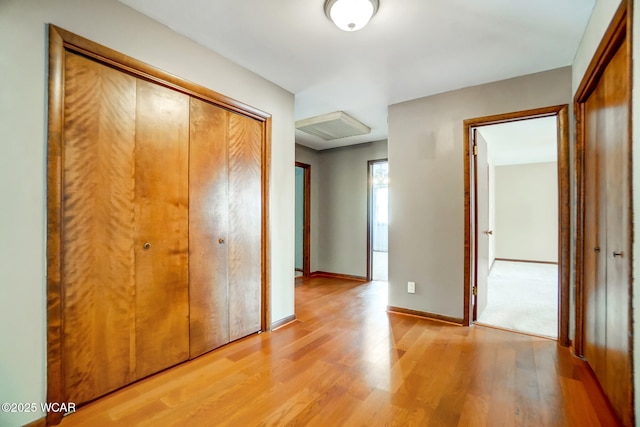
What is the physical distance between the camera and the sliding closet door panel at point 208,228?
7.36 ft

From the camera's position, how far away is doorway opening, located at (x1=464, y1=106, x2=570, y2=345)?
8.29ft

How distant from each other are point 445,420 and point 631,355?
90 cm

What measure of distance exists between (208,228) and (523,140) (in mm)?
5132

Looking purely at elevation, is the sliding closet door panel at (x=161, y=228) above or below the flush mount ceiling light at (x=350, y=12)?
below

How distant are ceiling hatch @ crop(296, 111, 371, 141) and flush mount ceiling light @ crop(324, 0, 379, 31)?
176cm

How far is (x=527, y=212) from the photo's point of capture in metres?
7.10

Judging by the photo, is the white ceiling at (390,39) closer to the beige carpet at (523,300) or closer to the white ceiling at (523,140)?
the white ceiling at (523,140)

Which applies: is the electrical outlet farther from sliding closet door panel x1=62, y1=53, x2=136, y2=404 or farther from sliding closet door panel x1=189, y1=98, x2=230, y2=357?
sliding closet door panel x1=62, y1=53, x2=136, y2=404

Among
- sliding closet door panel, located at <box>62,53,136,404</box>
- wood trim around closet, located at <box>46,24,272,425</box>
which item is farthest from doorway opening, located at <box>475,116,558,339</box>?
wood trim around closet, located at <box>46,24,272,425</box>

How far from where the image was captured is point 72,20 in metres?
1.60

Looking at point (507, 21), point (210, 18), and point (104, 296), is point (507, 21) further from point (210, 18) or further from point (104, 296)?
point (104, 296)

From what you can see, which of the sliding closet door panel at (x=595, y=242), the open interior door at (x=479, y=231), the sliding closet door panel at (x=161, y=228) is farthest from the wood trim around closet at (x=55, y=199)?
the open interior door at (x=479, y=231)

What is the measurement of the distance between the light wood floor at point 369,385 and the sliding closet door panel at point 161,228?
229mm

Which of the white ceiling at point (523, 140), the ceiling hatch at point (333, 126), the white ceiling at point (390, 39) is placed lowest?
the ceiling hatch at point (333, 126)
